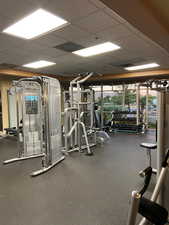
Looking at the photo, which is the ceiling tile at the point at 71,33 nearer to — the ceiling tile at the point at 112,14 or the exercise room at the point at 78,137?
the exercise room at the point at 78,137

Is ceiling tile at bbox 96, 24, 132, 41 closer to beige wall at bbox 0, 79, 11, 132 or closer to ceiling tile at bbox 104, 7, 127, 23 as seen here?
ceiling tile at bbox 104, 7, 127, 23

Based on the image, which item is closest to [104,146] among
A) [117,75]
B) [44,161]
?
[44,161]

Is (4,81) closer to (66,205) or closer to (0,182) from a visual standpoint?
(0,182)

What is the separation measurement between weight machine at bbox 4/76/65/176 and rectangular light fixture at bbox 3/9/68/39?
91cm

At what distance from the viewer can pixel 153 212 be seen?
107 cm

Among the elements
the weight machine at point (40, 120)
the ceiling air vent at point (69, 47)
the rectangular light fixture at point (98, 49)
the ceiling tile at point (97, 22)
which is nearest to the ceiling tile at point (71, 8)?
the ceiling tile at point (97, 22)

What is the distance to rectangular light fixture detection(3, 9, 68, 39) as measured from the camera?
2.34 metres

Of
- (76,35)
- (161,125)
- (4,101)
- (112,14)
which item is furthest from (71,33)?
(4,101)

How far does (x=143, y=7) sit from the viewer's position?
2469 millimetres

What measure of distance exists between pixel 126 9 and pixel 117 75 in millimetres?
5392

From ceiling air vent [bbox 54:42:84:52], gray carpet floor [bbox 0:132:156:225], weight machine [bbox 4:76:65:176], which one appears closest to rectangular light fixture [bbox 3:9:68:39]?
ceiling air vent [bbox 54:42:84:52]

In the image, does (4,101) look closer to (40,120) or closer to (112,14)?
(40,120)

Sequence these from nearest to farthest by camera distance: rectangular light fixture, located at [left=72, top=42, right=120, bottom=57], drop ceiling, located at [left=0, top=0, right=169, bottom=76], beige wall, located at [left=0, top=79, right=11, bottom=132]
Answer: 1. drop ceiling, located at [left=0, top=0, right=169, bottom=76]
2. rectangular light fixture, located at [left=72, top=42, right=120, bottom=57]
3. beige wall, located at [left=0, top=79, right=11, bottom=132]

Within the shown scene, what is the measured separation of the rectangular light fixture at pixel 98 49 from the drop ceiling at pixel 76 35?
0.68ft
